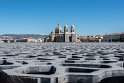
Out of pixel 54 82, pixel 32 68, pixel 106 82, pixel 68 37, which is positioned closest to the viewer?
pixel 54 82

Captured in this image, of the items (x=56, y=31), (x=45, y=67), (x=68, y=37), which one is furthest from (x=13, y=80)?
(x=56, y=31)

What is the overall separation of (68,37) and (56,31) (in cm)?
1168

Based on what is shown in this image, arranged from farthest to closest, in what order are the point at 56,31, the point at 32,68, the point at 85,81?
the point at 56,31
the point at 32,68
the point at 85,81

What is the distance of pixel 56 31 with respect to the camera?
130 meters

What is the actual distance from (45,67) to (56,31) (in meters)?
123

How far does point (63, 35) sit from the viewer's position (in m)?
120

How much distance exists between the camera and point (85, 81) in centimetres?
515

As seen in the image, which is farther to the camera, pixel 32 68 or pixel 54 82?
pixel 32 68

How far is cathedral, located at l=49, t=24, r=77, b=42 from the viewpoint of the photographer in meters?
118

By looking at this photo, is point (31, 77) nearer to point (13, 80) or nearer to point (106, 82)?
point (13, 80)

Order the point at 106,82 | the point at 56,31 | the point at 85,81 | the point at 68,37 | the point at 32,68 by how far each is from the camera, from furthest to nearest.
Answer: the point at 56,31
the point at 68,37
the point at 32,68
the point at 106,82
the point at 85,81

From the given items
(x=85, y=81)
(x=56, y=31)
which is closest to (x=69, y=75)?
(x=85, y=81)

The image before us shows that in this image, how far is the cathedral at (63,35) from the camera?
389 ft

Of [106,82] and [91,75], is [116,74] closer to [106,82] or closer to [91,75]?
[106,82]
